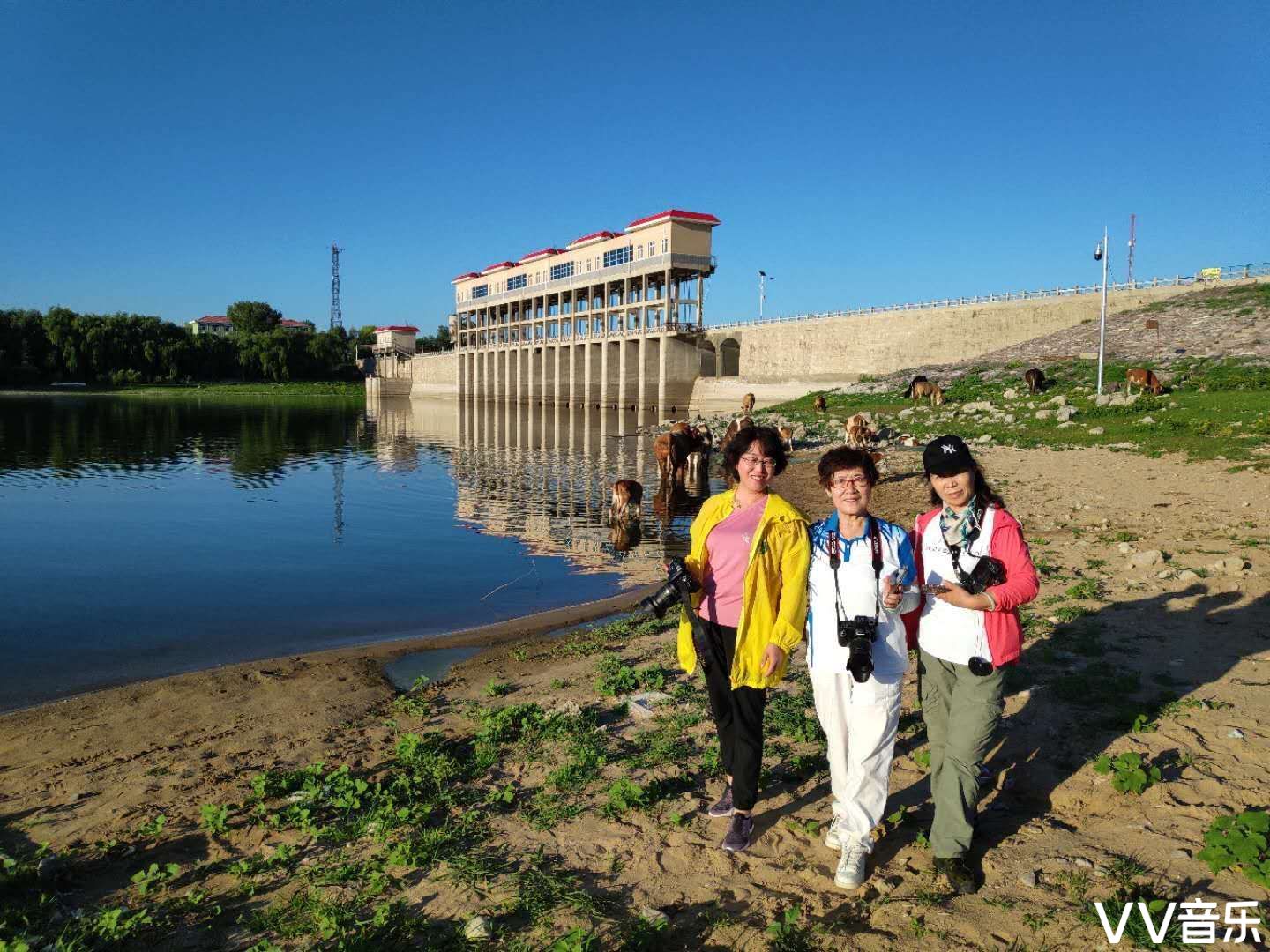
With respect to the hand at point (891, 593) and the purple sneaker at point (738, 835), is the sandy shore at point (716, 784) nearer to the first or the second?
the purple sneaker at point (738, 835)

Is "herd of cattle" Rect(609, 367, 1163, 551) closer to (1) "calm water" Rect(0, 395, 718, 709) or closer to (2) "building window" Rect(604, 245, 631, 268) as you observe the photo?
(1) "calm water" Rect(0, 395, 718, 709)

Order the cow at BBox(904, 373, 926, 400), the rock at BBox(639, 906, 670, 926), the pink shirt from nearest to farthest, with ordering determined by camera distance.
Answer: the rock at BBox(639, 906, 670, 926) < the pink shirt < the cow at BBox(904, 373, 926, 400)

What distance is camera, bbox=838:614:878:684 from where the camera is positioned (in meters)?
A: 3.85

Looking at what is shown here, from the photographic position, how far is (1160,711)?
18.2ft

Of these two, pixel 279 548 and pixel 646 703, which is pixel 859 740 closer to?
pixel 646 703

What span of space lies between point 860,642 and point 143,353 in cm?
13119

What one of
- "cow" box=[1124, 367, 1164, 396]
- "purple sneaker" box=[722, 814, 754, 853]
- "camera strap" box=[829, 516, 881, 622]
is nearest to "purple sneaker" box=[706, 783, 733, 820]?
"purple sneaker" box=[722, 814, 754, 853]

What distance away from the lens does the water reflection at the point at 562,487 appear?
15266mm

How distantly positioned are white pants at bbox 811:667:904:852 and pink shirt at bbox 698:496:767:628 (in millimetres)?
597

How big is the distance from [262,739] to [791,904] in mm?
4620

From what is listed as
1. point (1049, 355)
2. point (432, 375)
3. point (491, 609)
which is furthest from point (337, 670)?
point (432, 375)

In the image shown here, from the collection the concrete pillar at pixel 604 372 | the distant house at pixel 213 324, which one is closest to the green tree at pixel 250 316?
the distant house at pixel 213 324

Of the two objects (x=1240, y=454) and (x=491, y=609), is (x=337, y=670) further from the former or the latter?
(x=1240, y=454)

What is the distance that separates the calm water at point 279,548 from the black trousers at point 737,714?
6.52m
